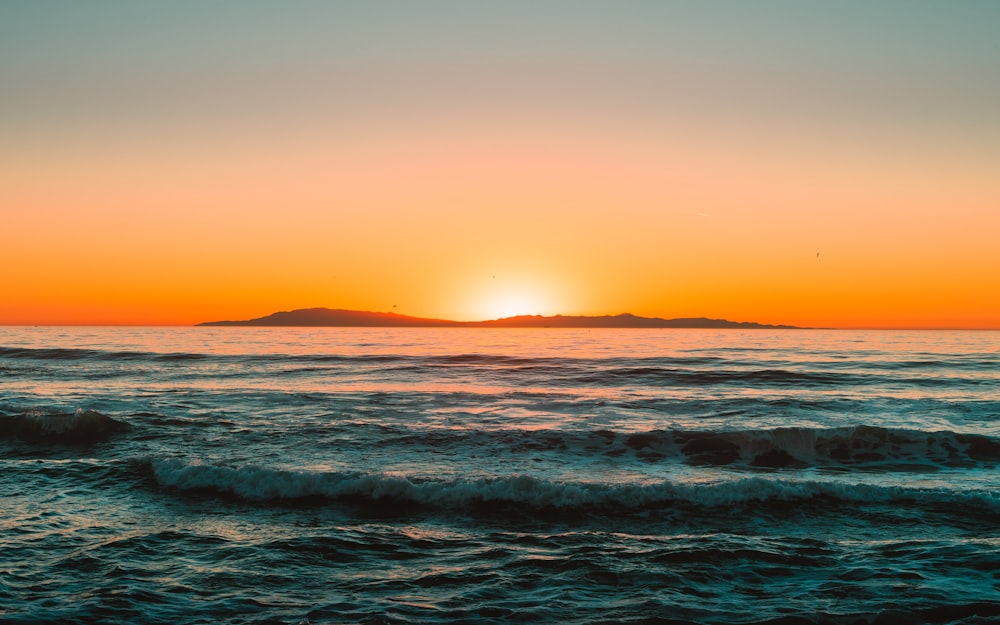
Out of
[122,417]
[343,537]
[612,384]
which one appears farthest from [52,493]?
[612,384]

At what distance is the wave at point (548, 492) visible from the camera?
43.4ft

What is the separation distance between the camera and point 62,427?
2072cm

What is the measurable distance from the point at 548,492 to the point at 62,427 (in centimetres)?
1638

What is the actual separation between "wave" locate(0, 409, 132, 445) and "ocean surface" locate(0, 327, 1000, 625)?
126 millimetres

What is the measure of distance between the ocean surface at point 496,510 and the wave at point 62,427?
13cm

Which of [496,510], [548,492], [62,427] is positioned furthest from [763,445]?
[62,427]

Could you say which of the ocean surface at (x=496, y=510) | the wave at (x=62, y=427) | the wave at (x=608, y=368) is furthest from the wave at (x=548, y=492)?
the wave at (x=608, y=368)

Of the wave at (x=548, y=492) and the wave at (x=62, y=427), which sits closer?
the wave at (x=548, y=492)

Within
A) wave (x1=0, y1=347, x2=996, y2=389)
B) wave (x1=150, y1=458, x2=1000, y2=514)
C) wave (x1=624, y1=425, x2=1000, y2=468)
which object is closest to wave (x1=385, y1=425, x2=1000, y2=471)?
wave (x1=624, y1=425, x2=1000, y2=468)

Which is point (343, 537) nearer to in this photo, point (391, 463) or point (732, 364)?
point (391, 463)

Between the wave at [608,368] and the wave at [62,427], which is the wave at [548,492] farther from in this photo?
the wave at [608,368]

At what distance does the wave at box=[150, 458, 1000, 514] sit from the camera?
1322 cm

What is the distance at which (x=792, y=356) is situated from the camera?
181 feet

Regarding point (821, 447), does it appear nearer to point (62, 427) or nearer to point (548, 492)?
point (548, 492)
